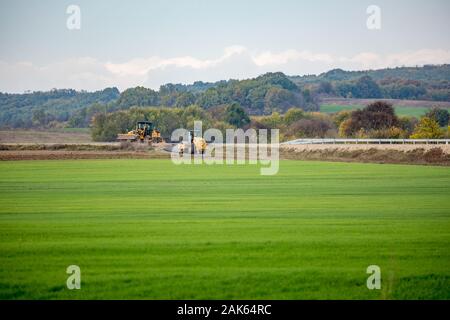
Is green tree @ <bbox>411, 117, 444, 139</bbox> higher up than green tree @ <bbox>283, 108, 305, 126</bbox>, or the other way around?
green tree @ <bbox>283, 108, 305, 126</bbox>

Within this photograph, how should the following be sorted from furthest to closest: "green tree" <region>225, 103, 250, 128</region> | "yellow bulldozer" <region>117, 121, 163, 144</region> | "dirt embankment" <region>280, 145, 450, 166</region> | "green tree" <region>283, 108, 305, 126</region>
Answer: "green tree" <region>283, 108, 305, 126</region>, "green tree" <region>225, 103, 250, 128</region>, "yellow bulldozer" <region>117, 121, 163, 144</region>, "dirt embankment" <region>280, 145, 450, 166</region>

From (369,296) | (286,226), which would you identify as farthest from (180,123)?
(369,296)

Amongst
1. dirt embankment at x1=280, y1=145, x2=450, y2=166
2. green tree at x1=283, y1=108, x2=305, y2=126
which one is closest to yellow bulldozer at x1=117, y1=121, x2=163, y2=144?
dirt embankment at x1=280, y1=145, x2=450, y2=166

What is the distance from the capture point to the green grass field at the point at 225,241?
49.5 feet

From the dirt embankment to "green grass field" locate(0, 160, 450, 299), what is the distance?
1060 inches

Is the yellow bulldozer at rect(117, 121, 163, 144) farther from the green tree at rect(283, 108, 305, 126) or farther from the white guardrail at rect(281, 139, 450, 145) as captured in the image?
the green tree at rect(283, 108, 305, 126)

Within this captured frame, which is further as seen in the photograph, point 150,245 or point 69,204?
point 69,204

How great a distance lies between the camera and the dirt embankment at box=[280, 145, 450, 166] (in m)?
62.5

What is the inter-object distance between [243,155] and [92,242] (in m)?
54.7

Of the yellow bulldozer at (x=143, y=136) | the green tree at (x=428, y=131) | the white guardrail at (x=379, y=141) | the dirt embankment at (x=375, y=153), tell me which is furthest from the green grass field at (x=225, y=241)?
the yellow bulldozer at (x=143, y=136)

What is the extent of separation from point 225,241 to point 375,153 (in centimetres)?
4981
